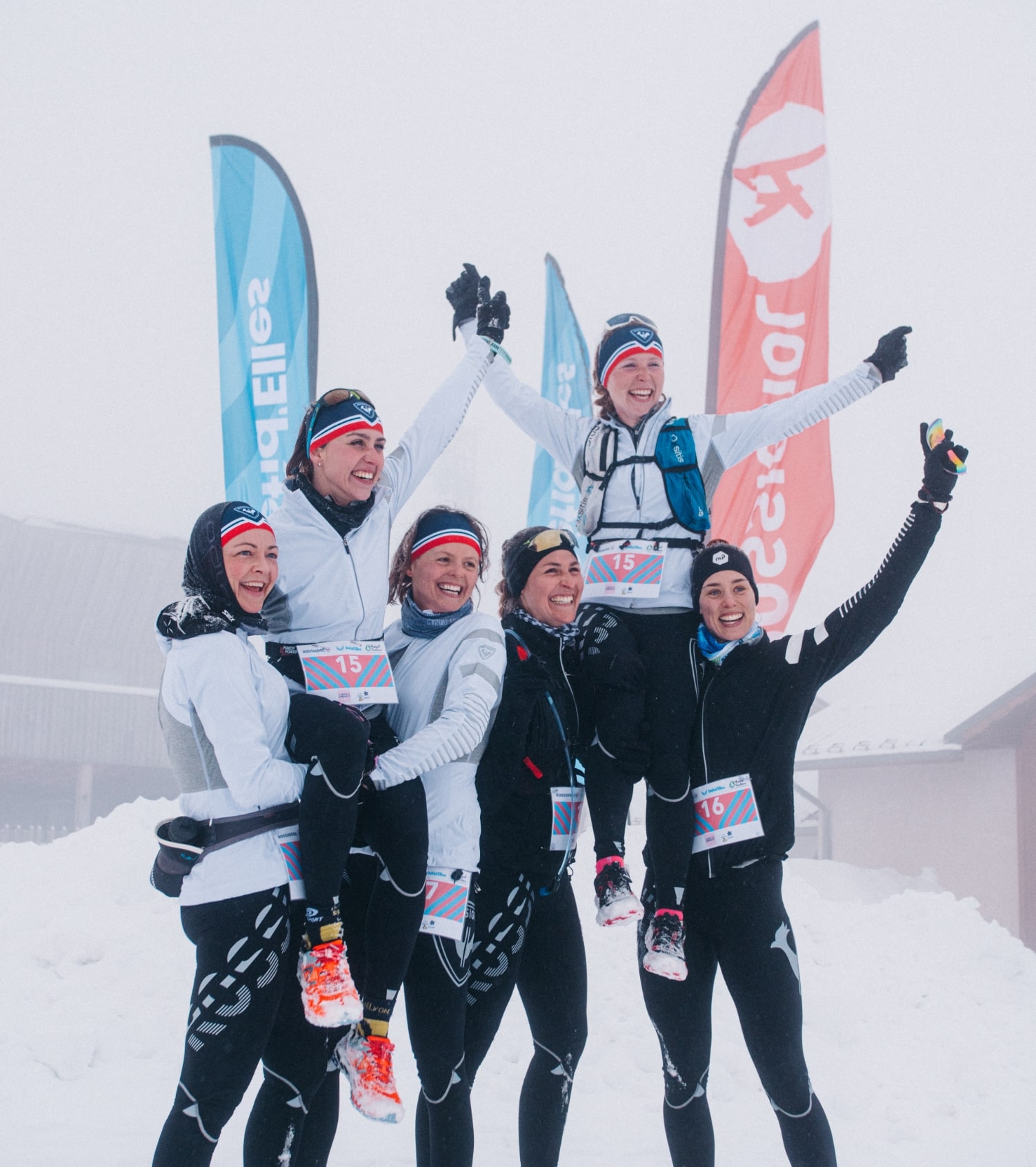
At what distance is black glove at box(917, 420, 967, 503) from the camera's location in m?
3.05

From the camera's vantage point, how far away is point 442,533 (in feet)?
10.3

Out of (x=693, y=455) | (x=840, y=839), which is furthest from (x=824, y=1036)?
(x=840, y=839)

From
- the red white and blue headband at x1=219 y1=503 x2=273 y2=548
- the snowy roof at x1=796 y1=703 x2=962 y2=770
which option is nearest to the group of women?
the red white and blue headband at x1=219 y1=503 x2=273 y2=548

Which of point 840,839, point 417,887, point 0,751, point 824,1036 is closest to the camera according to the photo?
point 417,887

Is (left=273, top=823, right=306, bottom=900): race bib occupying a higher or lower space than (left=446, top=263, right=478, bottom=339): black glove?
lower

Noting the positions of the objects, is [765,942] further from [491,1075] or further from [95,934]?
[95,934]

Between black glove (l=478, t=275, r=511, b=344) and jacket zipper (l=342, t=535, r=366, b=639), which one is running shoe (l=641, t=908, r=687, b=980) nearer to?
jacket zipper (l=342, t=535, r=366, b=639)

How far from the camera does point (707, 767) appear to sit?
3.13 meters

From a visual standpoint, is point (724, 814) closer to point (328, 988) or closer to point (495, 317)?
point (328, 988)

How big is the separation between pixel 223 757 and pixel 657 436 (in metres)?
1.98

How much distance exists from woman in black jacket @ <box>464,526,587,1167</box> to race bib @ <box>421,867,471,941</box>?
0.61 feet

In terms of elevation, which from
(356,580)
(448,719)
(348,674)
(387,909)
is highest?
(356,580)

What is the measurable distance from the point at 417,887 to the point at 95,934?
511 centimetres


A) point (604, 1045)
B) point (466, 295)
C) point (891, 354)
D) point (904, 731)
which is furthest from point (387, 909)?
point (904, 731)
